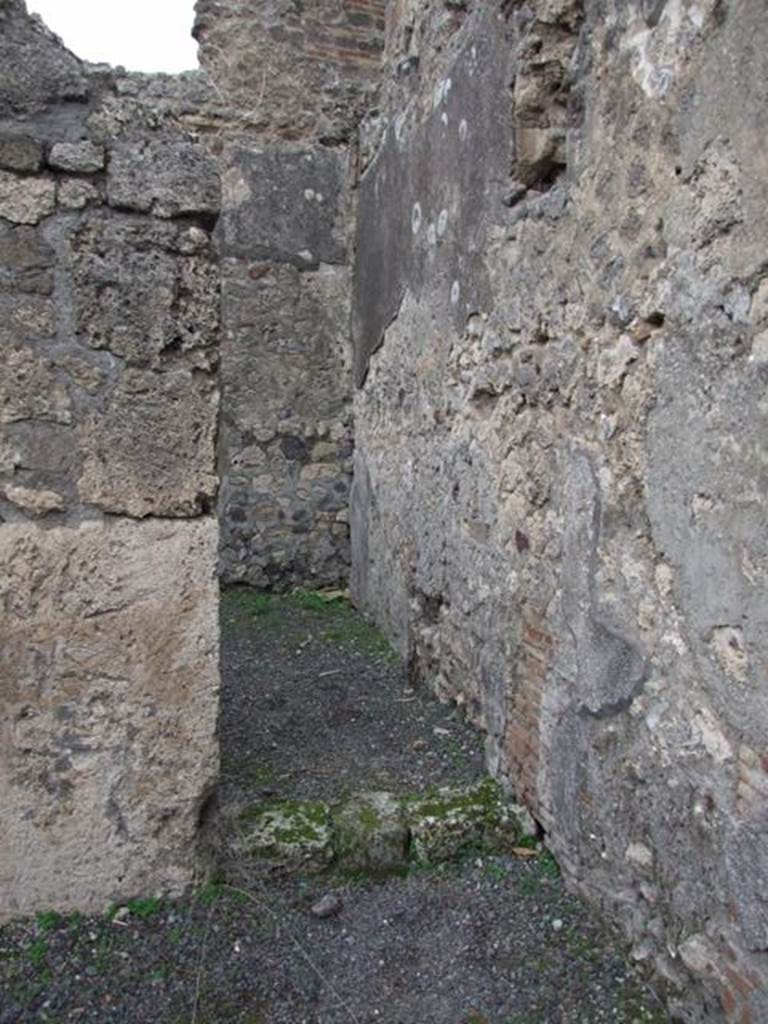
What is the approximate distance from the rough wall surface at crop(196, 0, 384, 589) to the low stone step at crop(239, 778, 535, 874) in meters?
3.02

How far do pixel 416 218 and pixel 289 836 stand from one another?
9.21 ft

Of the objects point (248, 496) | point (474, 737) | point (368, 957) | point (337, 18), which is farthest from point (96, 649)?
point (337, 18)

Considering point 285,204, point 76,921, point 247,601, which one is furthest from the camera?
point 285,204

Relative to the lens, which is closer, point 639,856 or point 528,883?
point 639,856

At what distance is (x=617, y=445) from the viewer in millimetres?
2271

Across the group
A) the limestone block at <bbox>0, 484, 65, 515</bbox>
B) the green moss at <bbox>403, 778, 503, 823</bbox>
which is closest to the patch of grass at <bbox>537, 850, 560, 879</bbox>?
the green moss at <bbox>403, 778, 503, 823</bbox>

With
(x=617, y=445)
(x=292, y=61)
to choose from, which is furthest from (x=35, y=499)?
(x=292, y=61)

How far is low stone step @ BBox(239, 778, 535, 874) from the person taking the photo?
2514 millimetres

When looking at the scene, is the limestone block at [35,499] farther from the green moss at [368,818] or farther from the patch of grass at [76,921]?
the green moss at [368,818]

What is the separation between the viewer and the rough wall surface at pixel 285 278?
5.51 metres

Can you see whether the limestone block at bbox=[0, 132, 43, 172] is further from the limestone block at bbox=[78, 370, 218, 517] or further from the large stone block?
the large stone block

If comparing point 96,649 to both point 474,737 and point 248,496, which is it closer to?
point 474,737

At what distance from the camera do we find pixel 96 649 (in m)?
2.23

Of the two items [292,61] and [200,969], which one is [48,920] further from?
[292,61]
